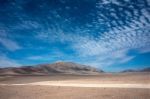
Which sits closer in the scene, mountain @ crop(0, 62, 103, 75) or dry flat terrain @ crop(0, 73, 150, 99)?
dry flat terrain @ crop(0, 73, 150, 99)

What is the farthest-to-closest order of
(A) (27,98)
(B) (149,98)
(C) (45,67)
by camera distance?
(C) (45,67) → (A) (27,98) → (B) (149,98)

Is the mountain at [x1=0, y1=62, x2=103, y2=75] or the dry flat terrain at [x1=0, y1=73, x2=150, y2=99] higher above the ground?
the mountain at [x1=0, y1=62, x2=103, y2=75]

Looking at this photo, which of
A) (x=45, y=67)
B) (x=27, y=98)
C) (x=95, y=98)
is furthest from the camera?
(x=45, y=67)

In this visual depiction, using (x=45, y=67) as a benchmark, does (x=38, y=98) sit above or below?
below

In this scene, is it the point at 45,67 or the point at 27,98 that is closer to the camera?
the point at 27,98

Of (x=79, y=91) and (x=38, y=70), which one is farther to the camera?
(x=38, y=70)

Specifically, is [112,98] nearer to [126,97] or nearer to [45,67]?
[126,97]

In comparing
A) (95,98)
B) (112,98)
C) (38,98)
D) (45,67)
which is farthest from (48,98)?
(45,67)

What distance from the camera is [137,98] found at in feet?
44.4

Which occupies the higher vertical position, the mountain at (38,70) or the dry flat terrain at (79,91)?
the mountain at (38,70)

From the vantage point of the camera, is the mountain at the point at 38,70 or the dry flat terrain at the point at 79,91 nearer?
the dry flat terrain at the point at 79,91

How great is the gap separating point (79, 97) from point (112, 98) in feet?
7.99

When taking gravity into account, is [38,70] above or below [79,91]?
above

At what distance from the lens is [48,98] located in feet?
49.5
